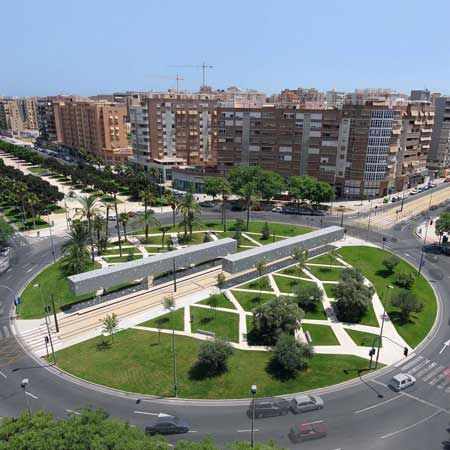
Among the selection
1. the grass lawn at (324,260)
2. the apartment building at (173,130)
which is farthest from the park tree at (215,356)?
the apartment building at (173,130)

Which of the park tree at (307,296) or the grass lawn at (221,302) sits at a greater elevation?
the park tree at (307,296)

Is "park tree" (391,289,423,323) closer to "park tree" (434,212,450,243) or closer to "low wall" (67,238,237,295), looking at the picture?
"low wall" (67,238,237,295)

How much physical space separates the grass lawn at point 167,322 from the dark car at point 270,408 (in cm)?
1584

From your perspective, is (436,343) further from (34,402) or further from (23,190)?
(23,190)

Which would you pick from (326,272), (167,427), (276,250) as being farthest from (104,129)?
(167,427)

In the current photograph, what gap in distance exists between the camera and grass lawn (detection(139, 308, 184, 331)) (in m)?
49.3

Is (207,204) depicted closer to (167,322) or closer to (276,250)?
(276,250)

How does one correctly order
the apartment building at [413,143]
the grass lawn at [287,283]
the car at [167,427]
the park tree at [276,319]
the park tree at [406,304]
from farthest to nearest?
1. the apartment building at [413,143]
2. the grass lawn at [287,283]
3. the park tree at [406,304]
4. the park tree at [276,319]
5. the car at [167,427]

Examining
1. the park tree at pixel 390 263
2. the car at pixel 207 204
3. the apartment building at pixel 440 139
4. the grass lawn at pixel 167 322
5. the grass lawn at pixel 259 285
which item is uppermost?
the apartment building at pixel 440 139

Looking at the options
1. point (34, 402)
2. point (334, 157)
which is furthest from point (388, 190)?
point (34, 402)

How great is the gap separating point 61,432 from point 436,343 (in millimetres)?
43233

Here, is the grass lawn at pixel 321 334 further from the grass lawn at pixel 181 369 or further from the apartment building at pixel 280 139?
the apartment building at pixel 280 139

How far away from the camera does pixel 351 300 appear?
4991 cm

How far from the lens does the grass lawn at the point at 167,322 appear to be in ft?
162
